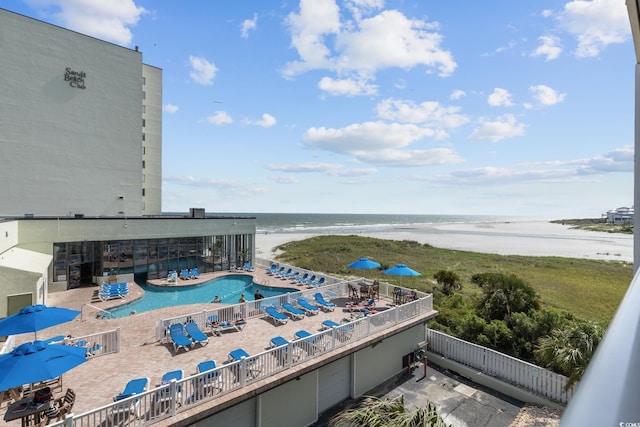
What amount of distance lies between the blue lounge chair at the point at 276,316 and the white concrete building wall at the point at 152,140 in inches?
1048

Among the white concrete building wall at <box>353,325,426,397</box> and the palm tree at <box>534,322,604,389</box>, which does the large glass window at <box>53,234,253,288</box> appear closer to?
the white concrete building wall at <box>353,325,426,397</box>

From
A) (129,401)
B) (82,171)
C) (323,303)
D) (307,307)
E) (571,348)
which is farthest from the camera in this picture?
(82,171)

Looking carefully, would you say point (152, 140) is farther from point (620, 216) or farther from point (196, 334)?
point (620, 216)

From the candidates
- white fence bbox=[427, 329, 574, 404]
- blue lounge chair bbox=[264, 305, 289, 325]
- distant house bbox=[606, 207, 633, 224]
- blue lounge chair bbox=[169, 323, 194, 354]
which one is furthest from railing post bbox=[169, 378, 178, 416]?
distant house bbox=[606, 207, 633, 224]

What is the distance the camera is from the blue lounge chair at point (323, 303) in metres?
15.4

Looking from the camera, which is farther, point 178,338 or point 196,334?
point 196,334

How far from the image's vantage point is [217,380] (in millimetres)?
8688

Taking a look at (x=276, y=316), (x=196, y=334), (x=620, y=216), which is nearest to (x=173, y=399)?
(x=196, y=334)

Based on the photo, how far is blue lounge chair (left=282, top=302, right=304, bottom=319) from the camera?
1416 cm

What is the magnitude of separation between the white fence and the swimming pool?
883 cm

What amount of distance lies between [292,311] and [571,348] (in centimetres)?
1026

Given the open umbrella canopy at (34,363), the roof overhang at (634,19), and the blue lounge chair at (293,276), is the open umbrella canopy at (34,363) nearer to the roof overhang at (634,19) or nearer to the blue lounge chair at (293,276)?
the roof overhang at (634,19)

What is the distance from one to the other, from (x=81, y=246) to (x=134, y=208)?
26.7ft

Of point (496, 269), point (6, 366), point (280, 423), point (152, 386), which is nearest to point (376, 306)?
point (280, 423)
